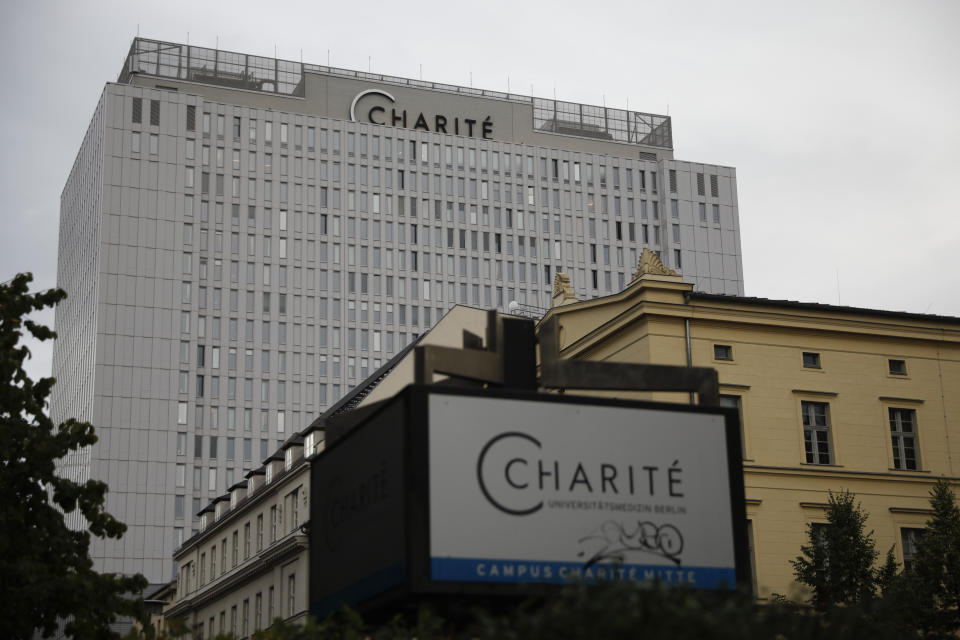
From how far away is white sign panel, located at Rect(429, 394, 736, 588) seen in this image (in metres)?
16.5

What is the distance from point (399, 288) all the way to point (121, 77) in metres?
36.2

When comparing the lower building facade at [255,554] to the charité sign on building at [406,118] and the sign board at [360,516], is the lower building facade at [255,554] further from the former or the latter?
the charité sign on building at [406,118]

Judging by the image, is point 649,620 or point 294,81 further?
point 294,81

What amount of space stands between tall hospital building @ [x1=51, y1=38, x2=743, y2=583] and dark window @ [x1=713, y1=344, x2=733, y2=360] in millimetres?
91484

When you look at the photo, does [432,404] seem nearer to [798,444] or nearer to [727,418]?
[727,418]

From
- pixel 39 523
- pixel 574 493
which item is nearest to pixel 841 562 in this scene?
pixel 39 523

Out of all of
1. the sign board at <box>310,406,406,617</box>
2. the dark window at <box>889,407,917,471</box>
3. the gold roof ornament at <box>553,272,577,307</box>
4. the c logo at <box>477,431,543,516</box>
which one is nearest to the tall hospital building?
the gold roof ornament at <box>553,272,577,307</box>

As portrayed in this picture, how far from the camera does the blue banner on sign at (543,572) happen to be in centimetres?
1627

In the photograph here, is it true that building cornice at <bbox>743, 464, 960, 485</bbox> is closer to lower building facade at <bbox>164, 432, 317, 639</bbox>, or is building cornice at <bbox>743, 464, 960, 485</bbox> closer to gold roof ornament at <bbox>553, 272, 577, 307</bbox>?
gold roof ornament at <bbox>553, 272, 577, 307</bbox>

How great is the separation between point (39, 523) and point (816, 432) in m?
28.9

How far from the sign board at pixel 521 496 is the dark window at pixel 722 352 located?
107 ft

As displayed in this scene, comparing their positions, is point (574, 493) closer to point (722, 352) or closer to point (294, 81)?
point (722, 352)

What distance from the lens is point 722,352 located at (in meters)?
51.0

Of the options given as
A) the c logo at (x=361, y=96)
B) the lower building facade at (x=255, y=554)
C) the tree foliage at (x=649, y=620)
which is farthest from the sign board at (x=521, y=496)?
the c logo at (x=361, y=96)
